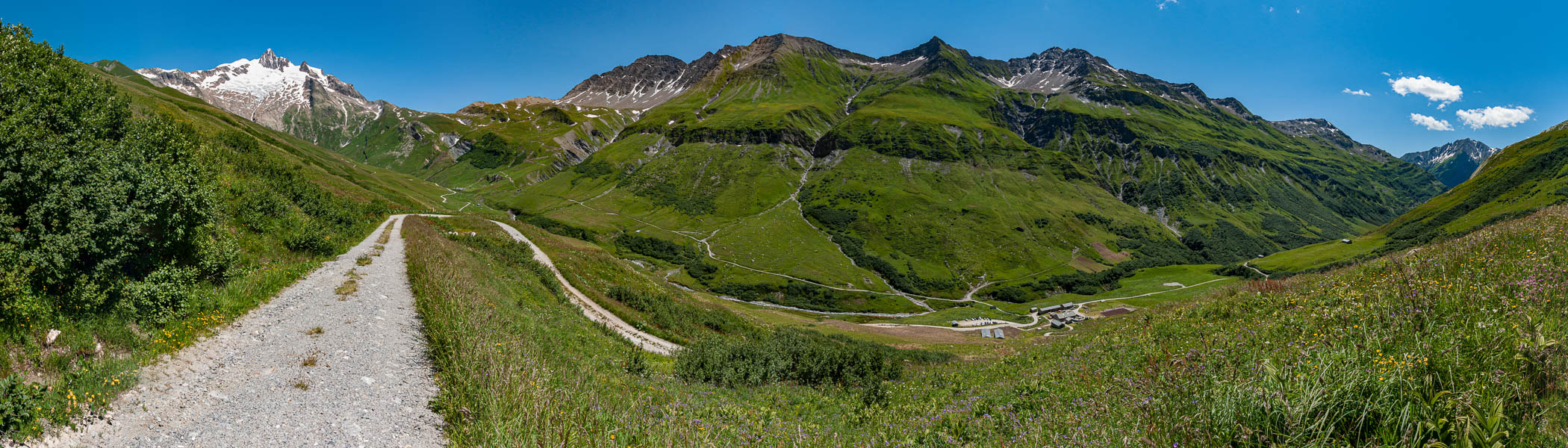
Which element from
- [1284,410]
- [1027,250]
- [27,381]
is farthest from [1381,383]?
[1027,250]

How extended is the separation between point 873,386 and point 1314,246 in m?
206

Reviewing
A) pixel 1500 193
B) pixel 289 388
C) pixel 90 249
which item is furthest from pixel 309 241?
pixel 1500 193

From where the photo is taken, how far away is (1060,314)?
300 ft

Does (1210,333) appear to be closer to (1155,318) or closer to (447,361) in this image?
(1155,318)

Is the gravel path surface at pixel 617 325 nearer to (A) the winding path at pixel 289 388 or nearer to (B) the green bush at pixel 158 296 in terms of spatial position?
(A) the winding path at pixel 289 388

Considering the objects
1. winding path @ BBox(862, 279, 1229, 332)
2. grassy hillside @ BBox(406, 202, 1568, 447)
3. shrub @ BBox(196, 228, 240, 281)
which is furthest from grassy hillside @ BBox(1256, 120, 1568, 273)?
shrub @ BBox(196, 228, 240, 281)

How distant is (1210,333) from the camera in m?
11.2

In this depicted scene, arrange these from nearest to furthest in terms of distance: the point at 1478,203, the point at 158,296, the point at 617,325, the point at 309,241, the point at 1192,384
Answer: the point at 1192,384
the point at 158,296
the point at 309,241
the point at 617,325
the point at 1478,203

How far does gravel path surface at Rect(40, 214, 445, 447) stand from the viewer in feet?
22.9

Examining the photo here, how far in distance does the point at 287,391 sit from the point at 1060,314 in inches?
4025

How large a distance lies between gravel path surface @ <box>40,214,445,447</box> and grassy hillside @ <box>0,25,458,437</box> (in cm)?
39

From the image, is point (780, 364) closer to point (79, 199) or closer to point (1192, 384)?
point (1192, 384)

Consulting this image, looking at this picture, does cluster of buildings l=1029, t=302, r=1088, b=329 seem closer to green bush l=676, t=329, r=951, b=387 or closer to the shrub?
green bush l=676, t=329, r=951, b=387

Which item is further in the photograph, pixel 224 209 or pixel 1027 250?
pixel 1027 250
